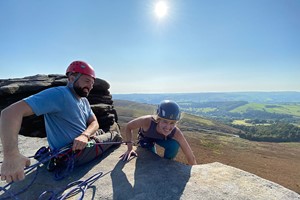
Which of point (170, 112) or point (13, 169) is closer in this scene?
point (13, 169)

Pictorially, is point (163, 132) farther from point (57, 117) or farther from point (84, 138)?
point (57, 117)

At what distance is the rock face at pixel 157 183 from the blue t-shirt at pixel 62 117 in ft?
3.19

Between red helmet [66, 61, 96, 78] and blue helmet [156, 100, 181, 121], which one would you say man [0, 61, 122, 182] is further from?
blue helmet [156, 100, 181, 121]

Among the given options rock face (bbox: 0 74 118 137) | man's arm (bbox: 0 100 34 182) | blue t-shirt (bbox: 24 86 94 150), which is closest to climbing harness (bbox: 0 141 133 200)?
blue t-shirt (bbox: 24 86 94 150)

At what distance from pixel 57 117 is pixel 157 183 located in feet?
9.31

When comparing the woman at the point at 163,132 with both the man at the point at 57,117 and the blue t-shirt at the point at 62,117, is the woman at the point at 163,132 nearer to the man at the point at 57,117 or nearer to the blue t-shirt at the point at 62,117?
the man at the point at 57,117

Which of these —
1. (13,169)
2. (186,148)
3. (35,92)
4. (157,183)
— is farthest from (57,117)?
(35,92)

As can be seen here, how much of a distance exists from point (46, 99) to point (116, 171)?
2.50m

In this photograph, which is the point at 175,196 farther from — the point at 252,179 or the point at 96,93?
the point at 96,93

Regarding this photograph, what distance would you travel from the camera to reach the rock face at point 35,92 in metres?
13.8

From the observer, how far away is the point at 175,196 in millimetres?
4480

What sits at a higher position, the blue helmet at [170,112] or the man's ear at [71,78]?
the man's ear at [71,78]

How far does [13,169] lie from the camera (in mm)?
3607

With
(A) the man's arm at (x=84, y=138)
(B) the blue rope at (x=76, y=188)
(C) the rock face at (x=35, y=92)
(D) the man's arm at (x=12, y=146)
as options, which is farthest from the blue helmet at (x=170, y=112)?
(C) the rock face at (x=35, y=92)
